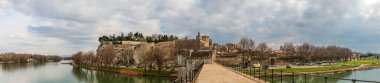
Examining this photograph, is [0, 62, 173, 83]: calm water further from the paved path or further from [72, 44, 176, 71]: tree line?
the paved path

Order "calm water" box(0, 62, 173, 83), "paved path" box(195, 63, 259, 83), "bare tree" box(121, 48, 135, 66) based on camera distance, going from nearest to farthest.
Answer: "paved path" box(195, 63, 259, 83) < "calm water" box(0, 62, 173, 83) < "bare tree" box(121, 48, 135, 66)

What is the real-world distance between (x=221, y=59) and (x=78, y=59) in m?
74.2

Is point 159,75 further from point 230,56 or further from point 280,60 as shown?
point 280,60

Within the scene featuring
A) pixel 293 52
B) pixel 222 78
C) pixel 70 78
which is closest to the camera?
pixel 222 78

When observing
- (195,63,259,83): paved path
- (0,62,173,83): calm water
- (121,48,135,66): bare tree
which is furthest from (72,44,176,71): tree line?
(195,63,259,83): paved path

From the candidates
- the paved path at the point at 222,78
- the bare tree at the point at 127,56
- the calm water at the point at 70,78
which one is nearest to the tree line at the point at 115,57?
the bare tree at the point at 127,56

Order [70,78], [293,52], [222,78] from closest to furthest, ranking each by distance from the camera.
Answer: [222,78] < [70,78] < [293,52]

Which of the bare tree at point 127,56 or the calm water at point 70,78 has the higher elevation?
the bare tree at point 127,56

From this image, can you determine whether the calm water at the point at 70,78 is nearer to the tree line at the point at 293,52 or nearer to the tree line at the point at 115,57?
the tree line at the point at 115,57

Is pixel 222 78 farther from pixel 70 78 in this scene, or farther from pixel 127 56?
pixel 127 56

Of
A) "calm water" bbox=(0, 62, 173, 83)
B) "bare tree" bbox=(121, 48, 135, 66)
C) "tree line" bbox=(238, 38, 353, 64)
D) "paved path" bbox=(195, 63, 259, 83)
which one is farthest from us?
"bare tree" bbox=(121, 48, 135, 66)

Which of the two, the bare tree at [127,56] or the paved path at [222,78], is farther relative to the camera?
the bare tree at [127,56]

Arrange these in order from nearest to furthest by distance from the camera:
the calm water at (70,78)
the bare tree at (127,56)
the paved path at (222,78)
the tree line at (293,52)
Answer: the paved path at (222,78) → the calm water at (70,78) → the tree line at (293,52) → the bare tree at (127,56)

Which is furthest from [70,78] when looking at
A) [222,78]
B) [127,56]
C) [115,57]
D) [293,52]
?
[293,52]
